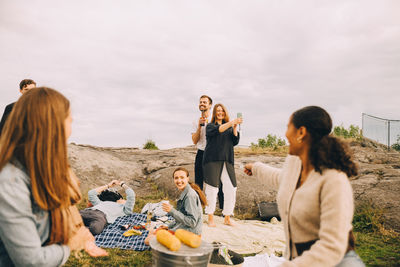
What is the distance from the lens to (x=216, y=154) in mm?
5867

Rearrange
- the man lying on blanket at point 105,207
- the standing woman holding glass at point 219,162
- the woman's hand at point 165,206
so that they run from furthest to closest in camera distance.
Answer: the standing woman holding glass at point 219,162, the man lying on blanket at point 105,207, the woman's hand at point 165,206

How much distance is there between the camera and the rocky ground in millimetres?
7320

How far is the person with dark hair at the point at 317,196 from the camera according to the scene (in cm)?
180

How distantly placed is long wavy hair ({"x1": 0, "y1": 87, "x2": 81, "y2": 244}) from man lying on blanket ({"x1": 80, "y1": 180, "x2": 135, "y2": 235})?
3545mm

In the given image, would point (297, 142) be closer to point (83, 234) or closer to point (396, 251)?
point (83, 234)

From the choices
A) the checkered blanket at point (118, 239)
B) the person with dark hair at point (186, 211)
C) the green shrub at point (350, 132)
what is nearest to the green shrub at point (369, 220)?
the person with dark hair at point (186, 211)

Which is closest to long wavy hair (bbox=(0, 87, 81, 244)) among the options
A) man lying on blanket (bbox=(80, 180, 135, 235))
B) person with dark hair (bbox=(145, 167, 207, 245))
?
person with dark hair (bbox=(145, 167, 207, 245))

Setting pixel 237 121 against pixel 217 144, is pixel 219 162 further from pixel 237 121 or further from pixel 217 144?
pixel 237 121

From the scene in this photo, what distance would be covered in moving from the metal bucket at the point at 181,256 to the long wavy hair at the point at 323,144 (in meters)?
1.18

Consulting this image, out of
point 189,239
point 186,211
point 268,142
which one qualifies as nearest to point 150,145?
point 268,142

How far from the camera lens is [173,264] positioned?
252cm

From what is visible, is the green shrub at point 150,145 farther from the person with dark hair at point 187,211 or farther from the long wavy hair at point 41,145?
the long wavy hair at point 41,145

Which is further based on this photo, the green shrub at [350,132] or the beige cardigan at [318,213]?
the green shrub at [350,132]

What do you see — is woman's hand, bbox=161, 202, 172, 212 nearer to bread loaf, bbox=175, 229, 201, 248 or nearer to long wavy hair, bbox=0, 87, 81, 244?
bread loaf, bbox=175, 229, 201, 248
